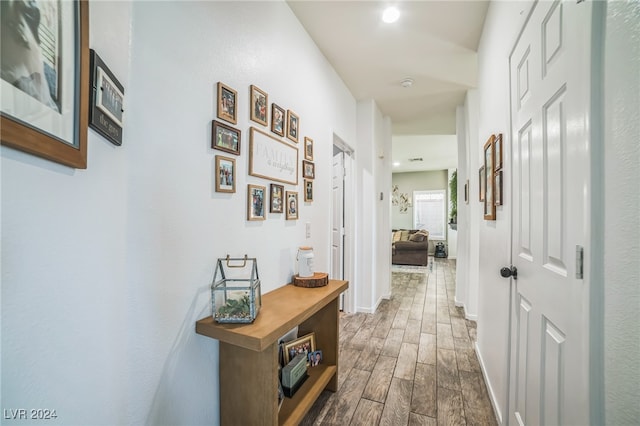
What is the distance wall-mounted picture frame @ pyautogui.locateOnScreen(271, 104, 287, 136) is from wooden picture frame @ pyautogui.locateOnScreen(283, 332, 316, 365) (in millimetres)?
1369

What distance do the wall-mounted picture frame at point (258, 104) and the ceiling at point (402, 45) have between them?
847 millimetres

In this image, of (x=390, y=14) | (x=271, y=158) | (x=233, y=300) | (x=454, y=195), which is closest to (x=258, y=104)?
(x=271, y=158)

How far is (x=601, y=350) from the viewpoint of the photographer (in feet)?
2.22

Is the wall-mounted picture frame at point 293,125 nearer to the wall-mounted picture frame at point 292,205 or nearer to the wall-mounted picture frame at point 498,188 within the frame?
the wall-mounted picture frame at point 292,205

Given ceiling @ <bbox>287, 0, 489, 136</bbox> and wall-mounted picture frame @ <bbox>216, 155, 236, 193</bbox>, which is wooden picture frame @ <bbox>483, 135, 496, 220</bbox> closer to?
ceiling @ <bbox>287, 0, 489, 136</bbox>

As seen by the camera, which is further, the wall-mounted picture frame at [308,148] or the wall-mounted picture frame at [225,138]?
the wall-mounted picture frame at [308,148]

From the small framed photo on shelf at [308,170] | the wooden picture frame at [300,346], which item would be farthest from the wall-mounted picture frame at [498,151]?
the wooden picture frame at [300,346]

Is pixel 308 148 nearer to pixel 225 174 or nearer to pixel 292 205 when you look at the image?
pixel 292 205

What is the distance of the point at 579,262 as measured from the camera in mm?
757

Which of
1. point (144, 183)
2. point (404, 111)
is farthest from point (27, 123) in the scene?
point (404, 111)

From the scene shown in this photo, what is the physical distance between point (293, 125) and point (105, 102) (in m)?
1.31

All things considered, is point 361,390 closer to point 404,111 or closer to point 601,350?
point 601,350

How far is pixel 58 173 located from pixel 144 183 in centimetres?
35

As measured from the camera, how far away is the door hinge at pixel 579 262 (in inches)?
29.3
